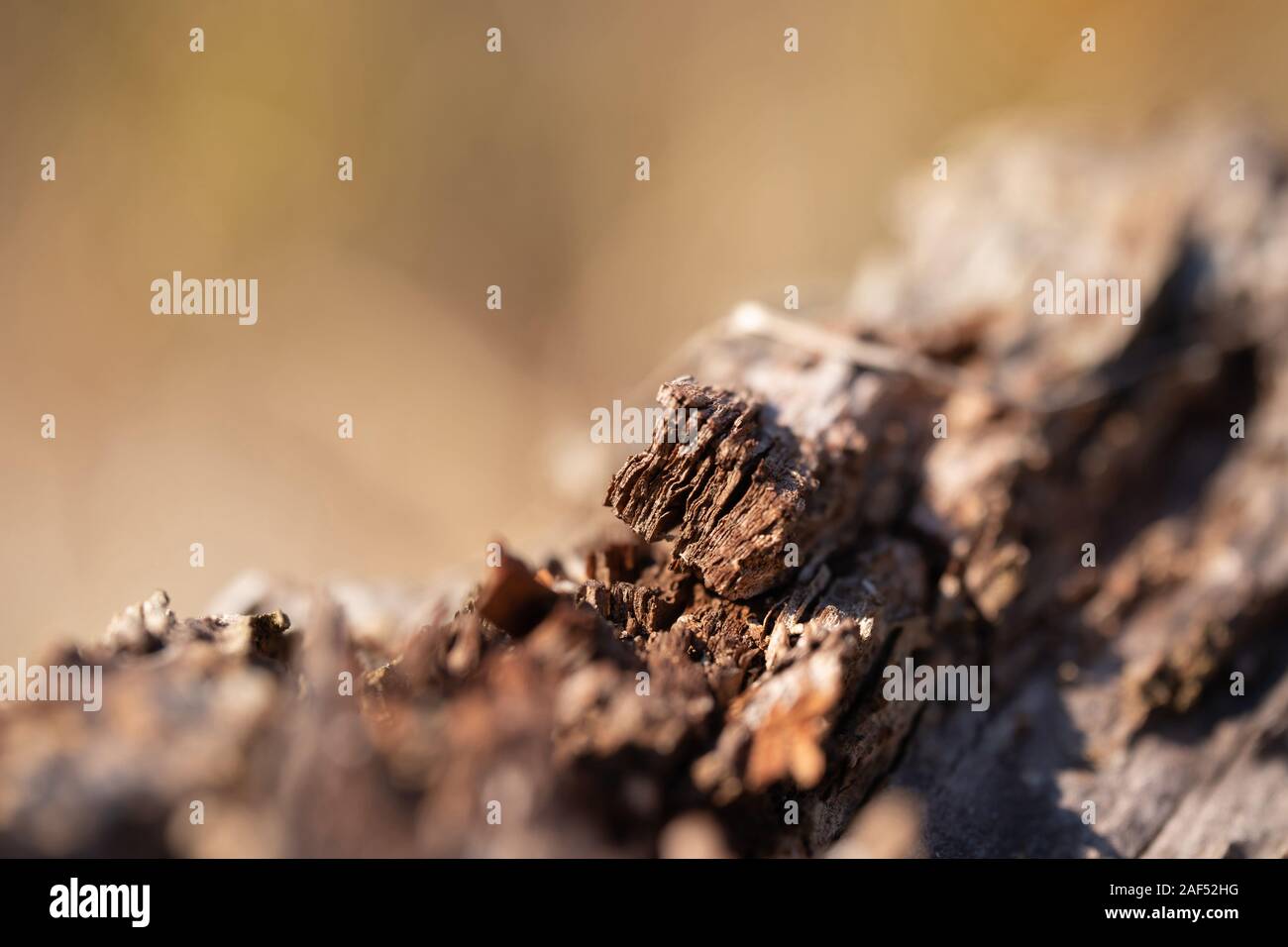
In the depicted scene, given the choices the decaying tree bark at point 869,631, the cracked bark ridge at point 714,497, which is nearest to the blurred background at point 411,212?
the decaying tree bark at point 869,631

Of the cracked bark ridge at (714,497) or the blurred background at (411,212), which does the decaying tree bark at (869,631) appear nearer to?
the cracked bark ridge at (714,497)

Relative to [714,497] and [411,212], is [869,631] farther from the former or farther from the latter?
[411,212]

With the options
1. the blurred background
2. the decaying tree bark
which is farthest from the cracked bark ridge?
the blurred background

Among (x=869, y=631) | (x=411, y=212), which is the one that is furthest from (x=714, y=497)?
(x=411, y=212)

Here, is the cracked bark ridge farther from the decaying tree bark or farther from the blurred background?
the blurred background

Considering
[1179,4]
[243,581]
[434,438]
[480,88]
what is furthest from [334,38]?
[1179,4]
